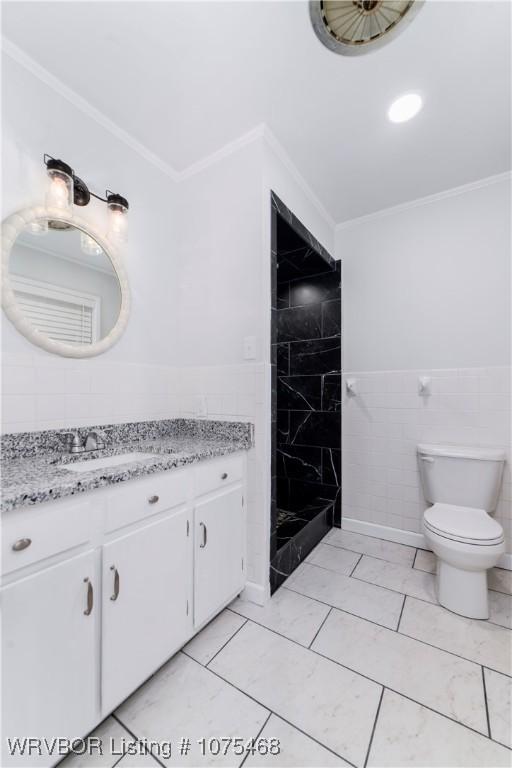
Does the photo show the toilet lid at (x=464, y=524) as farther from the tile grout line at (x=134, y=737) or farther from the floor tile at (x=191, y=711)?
the tile grout line at (x=134, y=737)

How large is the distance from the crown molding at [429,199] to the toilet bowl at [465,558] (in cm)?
216

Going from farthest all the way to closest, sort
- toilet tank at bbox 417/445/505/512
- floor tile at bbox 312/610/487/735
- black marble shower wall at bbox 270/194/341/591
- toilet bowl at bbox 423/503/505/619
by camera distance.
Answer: black marble shower wall at bbox 270/194/341/591
toilet tank at bbox 417/445/505/512
toilet bowl at bbox 423/503/505/619
floor tile at bbox 312/610/487/735

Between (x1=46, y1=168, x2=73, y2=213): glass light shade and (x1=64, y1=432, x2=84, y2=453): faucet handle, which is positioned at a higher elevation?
(x1=46, y1=168, x2=73, y2=213): glass light shade

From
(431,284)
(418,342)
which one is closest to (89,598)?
(418,342)

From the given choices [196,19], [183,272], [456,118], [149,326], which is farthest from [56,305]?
[456,118]

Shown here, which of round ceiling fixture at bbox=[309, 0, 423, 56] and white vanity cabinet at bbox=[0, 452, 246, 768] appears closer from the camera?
white vanity cabinet at bbox=[0, 452, 246, 768]

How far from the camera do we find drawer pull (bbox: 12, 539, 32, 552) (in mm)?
812

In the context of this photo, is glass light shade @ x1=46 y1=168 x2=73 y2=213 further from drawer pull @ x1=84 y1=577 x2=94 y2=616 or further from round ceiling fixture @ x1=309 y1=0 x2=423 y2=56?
drawer pull @ x1=84 y1=577 x2=94 y2=616

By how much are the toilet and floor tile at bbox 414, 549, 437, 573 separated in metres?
0.35

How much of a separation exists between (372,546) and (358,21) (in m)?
2.84

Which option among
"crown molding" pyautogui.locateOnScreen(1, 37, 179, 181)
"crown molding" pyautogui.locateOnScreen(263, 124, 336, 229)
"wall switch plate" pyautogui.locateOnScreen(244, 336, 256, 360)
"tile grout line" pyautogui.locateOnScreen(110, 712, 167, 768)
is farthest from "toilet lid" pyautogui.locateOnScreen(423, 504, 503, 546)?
"crown molding" pyautogui.locateOnScreen(1, 37, 179, 181)

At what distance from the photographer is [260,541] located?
170 centimetres

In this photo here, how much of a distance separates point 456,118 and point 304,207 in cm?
92

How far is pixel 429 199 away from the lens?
2.34 m
